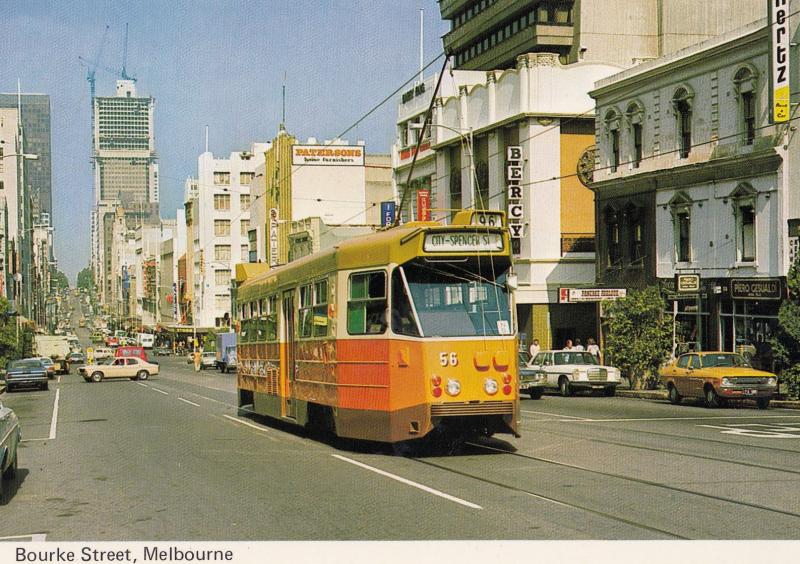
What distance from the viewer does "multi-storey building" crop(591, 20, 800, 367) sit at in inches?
1451

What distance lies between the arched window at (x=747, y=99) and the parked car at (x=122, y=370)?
36.2 metres

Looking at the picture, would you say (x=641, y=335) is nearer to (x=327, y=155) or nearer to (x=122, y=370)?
(x=122, y=370)

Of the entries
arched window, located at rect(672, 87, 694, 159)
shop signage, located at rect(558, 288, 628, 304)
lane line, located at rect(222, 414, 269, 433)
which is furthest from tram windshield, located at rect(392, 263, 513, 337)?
arched window, located at rect(672, 87, 694, 159)

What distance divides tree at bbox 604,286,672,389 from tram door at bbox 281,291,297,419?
736 inches

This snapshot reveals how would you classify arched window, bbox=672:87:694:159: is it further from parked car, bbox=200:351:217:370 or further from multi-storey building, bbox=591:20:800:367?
parked car, bbox=200:351:217:370

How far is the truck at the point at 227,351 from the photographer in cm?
7270

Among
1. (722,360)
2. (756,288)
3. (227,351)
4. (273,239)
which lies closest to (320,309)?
(722,360)

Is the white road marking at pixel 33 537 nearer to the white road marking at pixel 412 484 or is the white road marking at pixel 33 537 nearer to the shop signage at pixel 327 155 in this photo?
the white road marking at pixel 412 484

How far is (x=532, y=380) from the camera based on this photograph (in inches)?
1335

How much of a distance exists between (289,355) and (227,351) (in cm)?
5339

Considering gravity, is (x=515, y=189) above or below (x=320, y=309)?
above

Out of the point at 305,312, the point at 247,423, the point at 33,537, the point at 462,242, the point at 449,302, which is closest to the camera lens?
the point at 33,537

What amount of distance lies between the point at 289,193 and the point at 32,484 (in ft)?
266

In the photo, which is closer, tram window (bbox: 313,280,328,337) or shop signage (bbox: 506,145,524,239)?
tram window (bbox: 313,280,328,337)
